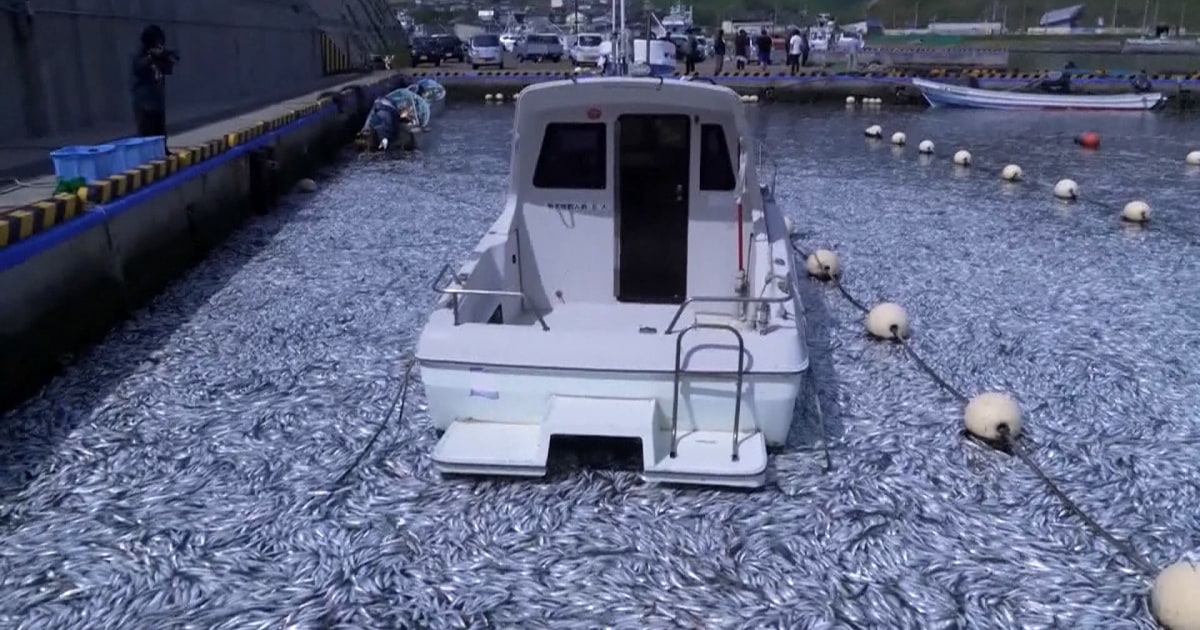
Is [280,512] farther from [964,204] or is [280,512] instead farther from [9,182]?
[964,204]

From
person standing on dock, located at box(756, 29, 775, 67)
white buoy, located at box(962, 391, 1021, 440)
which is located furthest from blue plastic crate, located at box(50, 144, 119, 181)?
person standing on dock, located at box(756, 29, 775, 67)

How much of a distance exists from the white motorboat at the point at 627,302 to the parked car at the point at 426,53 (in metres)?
38.0

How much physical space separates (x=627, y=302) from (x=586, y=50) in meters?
36.8

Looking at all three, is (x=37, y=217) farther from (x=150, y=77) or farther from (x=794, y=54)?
(x=794, y=54)

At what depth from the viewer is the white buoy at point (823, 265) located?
11305 millimetres

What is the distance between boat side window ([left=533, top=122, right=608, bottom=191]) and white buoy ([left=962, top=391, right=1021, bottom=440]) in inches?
134

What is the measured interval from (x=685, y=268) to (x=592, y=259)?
80 centimetres

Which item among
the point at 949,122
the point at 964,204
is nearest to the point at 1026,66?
the point at 949,122

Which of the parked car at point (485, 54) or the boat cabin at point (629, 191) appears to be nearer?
the boat cabin at point (629, 191)

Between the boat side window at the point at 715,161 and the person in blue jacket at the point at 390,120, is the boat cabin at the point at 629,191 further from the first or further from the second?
the person in blue jacket at the point at 390,120

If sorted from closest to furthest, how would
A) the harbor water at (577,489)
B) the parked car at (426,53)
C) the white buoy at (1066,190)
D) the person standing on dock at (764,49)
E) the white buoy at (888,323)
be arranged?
1. the harbor water at (577,489)
2. the white buoy at (888,323)
3. the white buoy at (1066,190)
4. the person standing on dock at (764,49)
5. the parked car at (426,53)

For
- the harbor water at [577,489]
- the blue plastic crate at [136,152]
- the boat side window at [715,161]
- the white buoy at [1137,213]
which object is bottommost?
the harbor water at [577,489]

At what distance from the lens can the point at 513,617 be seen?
16.5ft

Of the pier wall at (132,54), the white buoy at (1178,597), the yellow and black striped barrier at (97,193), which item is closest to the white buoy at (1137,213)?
the white buoy at (1178,597)
